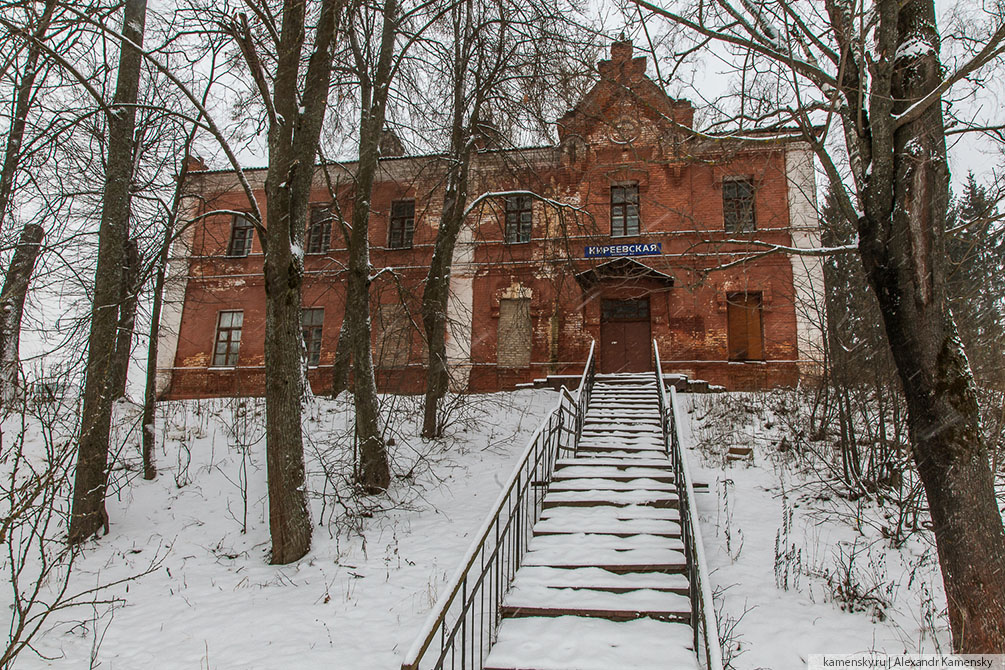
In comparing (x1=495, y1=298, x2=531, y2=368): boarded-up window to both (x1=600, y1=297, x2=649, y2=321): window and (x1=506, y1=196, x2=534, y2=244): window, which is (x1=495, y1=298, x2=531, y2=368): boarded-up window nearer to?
(x1=506, y1=196, x2=534, y2=244): window

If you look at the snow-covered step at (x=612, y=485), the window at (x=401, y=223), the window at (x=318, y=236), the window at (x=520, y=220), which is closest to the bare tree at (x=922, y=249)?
the snow-covered step at (x=612, y=485)

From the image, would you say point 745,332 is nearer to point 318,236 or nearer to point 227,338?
point 318,236

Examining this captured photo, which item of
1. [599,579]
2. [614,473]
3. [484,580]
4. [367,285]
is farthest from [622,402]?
[599,579]

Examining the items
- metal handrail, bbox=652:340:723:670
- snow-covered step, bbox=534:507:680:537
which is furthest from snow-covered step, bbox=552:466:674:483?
snow-covered step, bbox=534:507:680:537

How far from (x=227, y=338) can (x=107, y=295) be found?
11.5 m

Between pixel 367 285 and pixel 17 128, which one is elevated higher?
pixel 17 128

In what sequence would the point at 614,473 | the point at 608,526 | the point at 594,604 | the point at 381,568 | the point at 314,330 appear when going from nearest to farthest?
the point at 594,604
the point at 608,526
the point at 381,568
the point at 614,473
the point at 314,330

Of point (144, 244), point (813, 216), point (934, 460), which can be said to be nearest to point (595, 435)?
point (934, 460)

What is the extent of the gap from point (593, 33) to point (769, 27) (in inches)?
64.8

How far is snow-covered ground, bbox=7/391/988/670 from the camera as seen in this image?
495 centimetres

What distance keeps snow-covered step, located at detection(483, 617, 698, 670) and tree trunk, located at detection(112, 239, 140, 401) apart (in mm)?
6621

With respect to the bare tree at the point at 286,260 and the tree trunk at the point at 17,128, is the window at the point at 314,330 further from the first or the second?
the bare tree at the point at 286,260

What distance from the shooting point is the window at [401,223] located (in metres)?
→ 18.8

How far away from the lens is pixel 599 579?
17.1 ft
